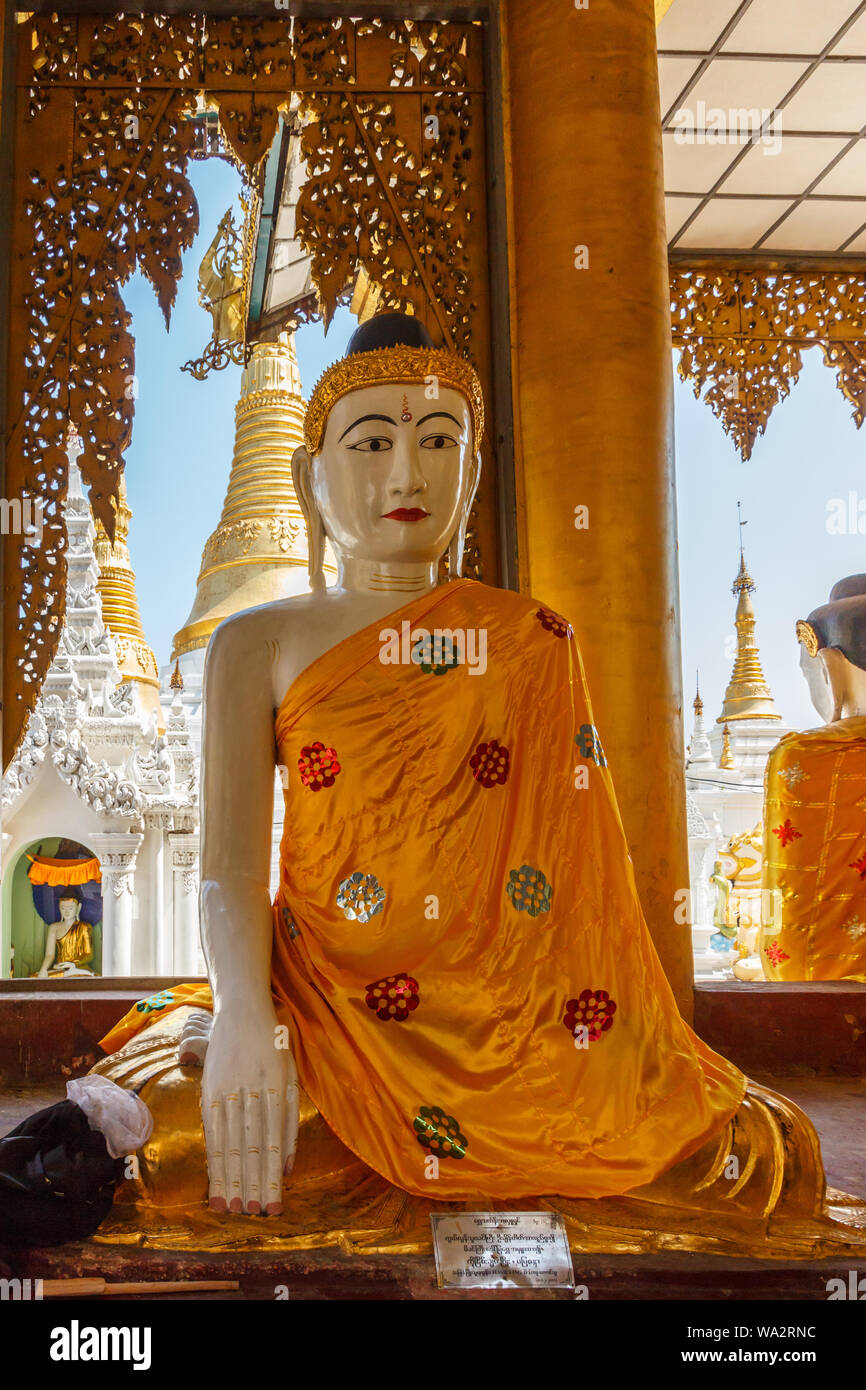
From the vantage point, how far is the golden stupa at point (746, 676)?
458 inches

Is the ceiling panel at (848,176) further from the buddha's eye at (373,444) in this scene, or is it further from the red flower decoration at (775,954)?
the buddha's eye at (373,444)

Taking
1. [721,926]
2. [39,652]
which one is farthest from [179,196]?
[721,926]

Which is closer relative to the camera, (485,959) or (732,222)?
(485,959)

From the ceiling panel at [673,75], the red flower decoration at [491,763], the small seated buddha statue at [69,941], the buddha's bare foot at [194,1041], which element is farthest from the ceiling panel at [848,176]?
the small seated buddha statue at [69,941]

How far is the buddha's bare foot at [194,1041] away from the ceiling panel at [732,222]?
5017 millimetres

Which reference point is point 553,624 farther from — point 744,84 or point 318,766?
point 744,84

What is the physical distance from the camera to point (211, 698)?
2240mm

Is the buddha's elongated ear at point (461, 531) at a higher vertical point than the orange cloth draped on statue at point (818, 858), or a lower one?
higher

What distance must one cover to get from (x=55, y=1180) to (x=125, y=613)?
8.68 m

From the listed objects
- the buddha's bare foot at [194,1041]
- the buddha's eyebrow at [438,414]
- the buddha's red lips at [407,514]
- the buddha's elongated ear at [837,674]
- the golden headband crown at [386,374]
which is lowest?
the buddha's bare foot at [194,1041]

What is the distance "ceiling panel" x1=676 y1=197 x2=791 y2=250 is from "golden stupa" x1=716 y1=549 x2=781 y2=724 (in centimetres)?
629

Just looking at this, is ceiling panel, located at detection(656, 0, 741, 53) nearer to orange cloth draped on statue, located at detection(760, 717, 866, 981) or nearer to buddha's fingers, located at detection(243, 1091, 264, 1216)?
orange cloth draped on statue, located at detection(760, 717, 866, 981)

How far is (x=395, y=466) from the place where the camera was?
2.30m

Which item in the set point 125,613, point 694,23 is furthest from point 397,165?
point 125,613
